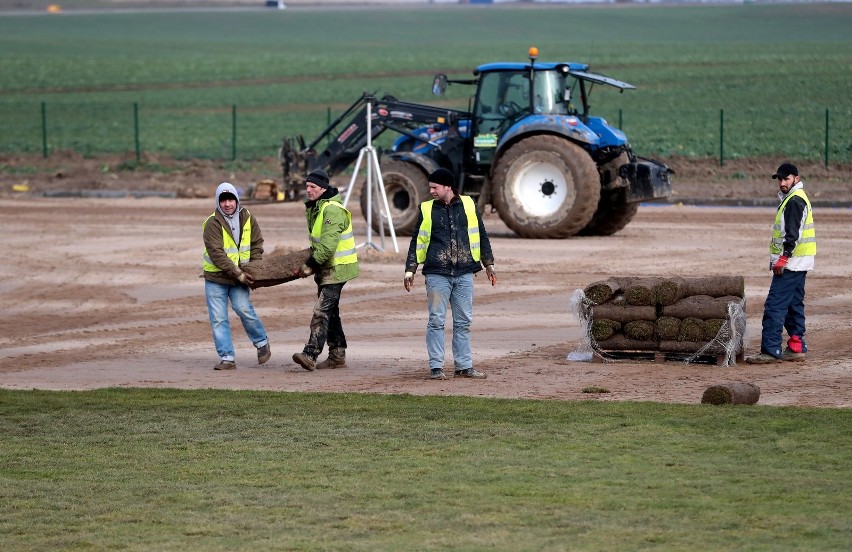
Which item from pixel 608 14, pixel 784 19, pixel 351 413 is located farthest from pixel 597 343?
pixel 608 14

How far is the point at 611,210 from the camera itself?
88.6 ft

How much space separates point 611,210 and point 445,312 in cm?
1341

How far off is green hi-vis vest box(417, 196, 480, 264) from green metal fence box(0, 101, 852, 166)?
2526cm

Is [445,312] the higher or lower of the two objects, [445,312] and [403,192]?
the lower

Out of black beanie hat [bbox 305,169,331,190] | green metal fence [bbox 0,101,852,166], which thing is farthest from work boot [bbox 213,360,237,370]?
green metal fence [bbox 0,101,852,166]

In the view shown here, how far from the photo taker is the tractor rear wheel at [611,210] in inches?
1031

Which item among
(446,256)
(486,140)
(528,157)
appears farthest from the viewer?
(486,140)

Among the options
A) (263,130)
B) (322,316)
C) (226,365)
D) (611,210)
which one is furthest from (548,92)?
(263,130)

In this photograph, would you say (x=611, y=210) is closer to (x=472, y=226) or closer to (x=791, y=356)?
(x=791, y=356)

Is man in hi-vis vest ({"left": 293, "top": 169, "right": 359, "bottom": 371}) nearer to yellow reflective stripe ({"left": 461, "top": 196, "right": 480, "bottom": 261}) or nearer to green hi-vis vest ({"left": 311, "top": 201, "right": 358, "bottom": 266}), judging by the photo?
green hi-vis vest ({"left": 311, "top": 201, "right": 358, "bottom": 266})

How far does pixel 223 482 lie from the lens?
10.0 meters

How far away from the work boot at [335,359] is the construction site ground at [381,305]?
0.21m

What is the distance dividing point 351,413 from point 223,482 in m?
2.48

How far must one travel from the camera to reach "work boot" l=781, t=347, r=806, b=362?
588 inches
